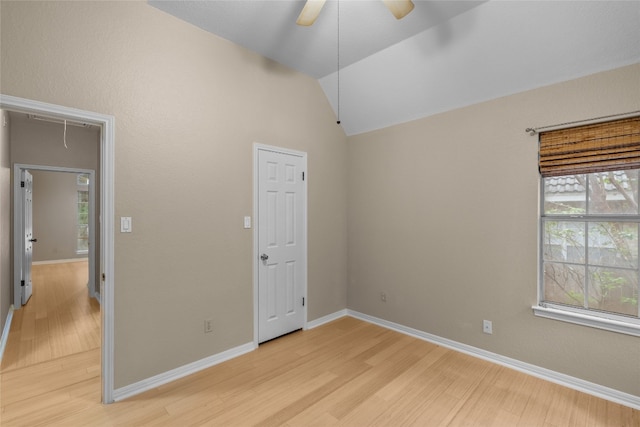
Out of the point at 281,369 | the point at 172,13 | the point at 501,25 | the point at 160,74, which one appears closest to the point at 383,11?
the point at 501,25

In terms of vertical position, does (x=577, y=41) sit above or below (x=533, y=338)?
above

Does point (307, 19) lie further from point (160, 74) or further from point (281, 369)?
point (281, 369)

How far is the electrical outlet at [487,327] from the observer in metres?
2.86

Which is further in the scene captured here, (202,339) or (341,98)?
(341,98)

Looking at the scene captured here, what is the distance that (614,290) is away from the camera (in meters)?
2.36

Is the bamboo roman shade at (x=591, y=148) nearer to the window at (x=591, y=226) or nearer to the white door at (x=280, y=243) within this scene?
the window at (x=591, y=226)

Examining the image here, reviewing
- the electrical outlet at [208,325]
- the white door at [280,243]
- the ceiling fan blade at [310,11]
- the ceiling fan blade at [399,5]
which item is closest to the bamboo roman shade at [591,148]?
the ceiling fan blade at [399,5]

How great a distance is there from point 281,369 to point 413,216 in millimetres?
2093

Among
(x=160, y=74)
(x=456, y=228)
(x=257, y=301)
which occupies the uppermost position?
(x=160, y=74)

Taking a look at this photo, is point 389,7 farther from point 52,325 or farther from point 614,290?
point 52,325

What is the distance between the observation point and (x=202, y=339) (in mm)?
2715

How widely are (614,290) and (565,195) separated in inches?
32.0

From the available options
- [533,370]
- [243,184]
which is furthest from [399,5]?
[533,370]

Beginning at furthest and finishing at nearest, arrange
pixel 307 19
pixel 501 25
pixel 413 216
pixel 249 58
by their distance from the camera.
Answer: pixel 413 216
pixel 249 58
pixel 501 25
pixel 307 19
